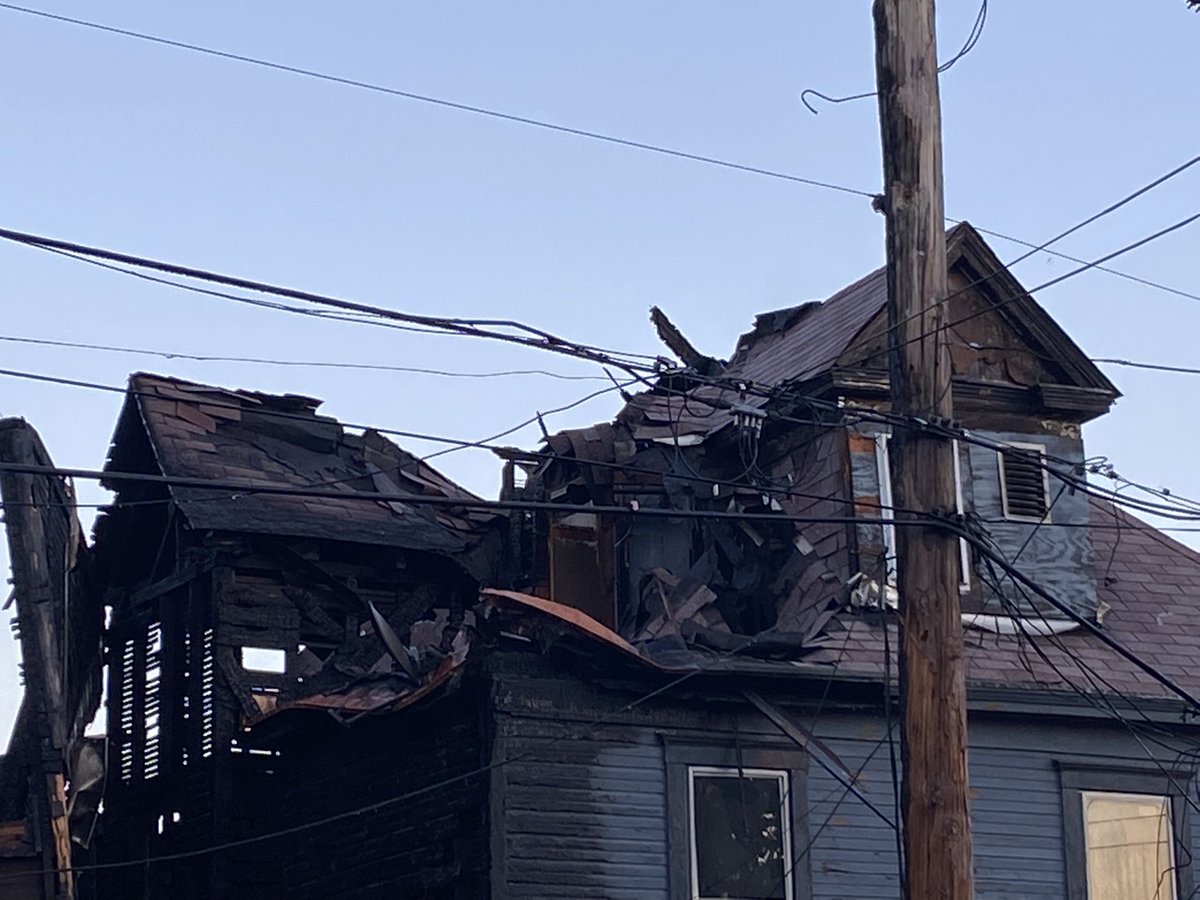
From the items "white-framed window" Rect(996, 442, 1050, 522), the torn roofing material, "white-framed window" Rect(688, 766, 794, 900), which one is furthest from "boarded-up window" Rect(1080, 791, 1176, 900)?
the torn roofing material

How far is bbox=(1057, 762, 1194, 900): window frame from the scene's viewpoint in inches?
657

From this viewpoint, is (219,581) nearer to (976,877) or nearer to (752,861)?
(752,861)

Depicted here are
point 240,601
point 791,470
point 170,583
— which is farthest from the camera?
point 170,583

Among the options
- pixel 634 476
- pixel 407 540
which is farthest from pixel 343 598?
pixel 634 476

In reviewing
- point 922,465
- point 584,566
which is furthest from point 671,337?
point 922,465

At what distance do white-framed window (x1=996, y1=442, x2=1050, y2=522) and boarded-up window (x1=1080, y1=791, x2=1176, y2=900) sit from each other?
2.67 m

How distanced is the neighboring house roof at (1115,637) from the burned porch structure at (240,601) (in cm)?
427

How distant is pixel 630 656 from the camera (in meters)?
15.5

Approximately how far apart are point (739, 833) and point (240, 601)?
6.71m

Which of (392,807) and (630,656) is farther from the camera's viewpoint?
(392,807)

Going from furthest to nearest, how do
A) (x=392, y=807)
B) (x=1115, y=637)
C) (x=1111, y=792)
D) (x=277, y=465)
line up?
(x=277, y=465), (x=1115, y=637), (x=392, y=807), (x=1111, y=792)

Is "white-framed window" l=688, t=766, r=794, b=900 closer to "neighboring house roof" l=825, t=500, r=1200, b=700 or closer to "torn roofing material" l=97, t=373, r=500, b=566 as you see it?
"neighboring house roof" l=825, t=500, r=1200, b=700

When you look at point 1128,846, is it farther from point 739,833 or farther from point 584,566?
point 584,566

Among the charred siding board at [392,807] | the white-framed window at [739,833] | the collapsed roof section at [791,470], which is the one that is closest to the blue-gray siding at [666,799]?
the white-framed window at [739,833]
